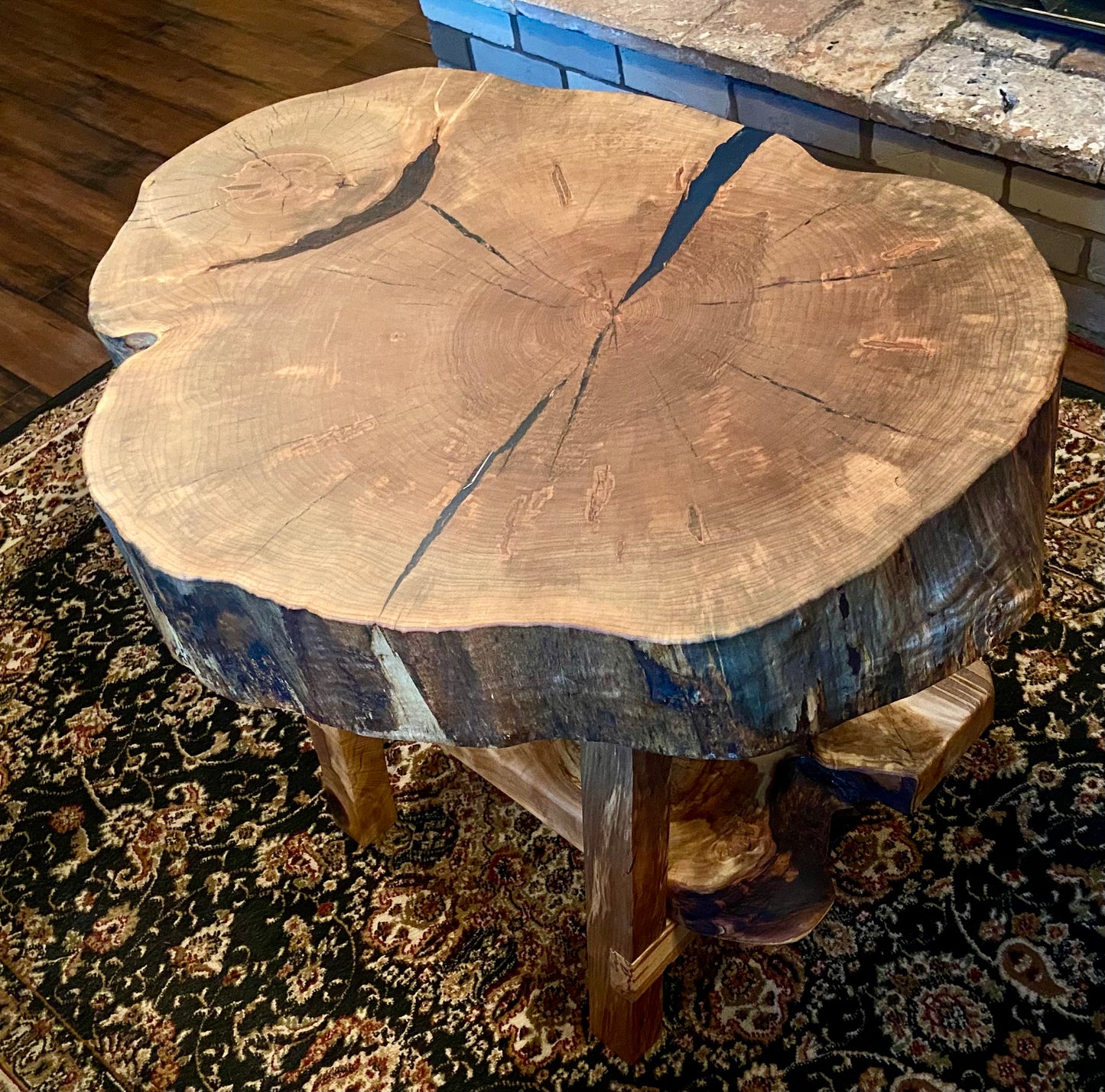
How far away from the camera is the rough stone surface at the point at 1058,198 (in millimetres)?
1742

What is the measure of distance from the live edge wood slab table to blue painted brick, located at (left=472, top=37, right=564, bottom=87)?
43.0 inches

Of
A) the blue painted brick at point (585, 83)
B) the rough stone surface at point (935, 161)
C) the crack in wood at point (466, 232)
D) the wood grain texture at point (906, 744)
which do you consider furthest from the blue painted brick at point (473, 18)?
the wood grain texture at point (906, 744)

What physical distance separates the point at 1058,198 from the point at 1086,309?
0.72 feet

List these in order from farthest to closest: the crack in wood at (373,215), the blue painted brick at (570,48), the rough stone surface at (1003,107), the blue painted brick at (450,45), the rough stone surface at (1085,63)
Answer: the blue painted brick at (450,45)
the blue painted brick at (570,48)
the rough stone surface at (1085,63)
the rough stone surface at (1003,107)
the crack in wood at (373,215)

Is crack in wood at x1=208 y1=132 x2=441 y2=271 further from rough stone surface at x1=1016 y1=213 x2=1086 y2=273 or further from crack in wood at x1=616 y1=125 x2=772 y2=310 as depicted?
rough stone surface at x1=1016 y1=213 x2=1086 y2=273

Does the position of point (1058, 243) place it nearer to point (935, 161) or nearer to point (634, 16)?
point (935, 161)

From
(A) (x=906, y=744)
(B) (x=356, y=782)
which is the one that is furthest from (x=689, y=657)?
(B) (x=356, y=782)

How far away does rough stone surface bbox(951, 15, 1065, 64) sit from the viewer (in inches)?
72.0

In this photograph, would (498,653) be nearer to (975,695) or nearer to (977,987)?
(975,695)

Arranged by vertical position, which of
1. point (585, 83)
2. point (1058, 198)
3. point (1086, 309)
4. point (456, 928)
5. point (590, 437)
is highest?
A: point (590, 437)

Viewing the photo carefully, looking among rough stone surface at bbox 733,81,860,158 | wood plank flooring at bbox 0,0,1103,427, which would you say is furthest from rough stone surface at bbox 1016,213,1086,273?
wood plank flooring at bbox 0,0,1103,427

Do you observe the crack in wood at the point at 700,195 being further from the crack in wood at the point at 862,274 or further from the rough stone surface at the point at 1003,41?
the rough stone surface at the point at 1003,41

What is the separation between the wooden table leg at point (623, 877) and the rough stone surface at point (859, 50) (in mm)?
1291

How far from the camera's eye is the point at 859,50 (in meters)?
1.87
